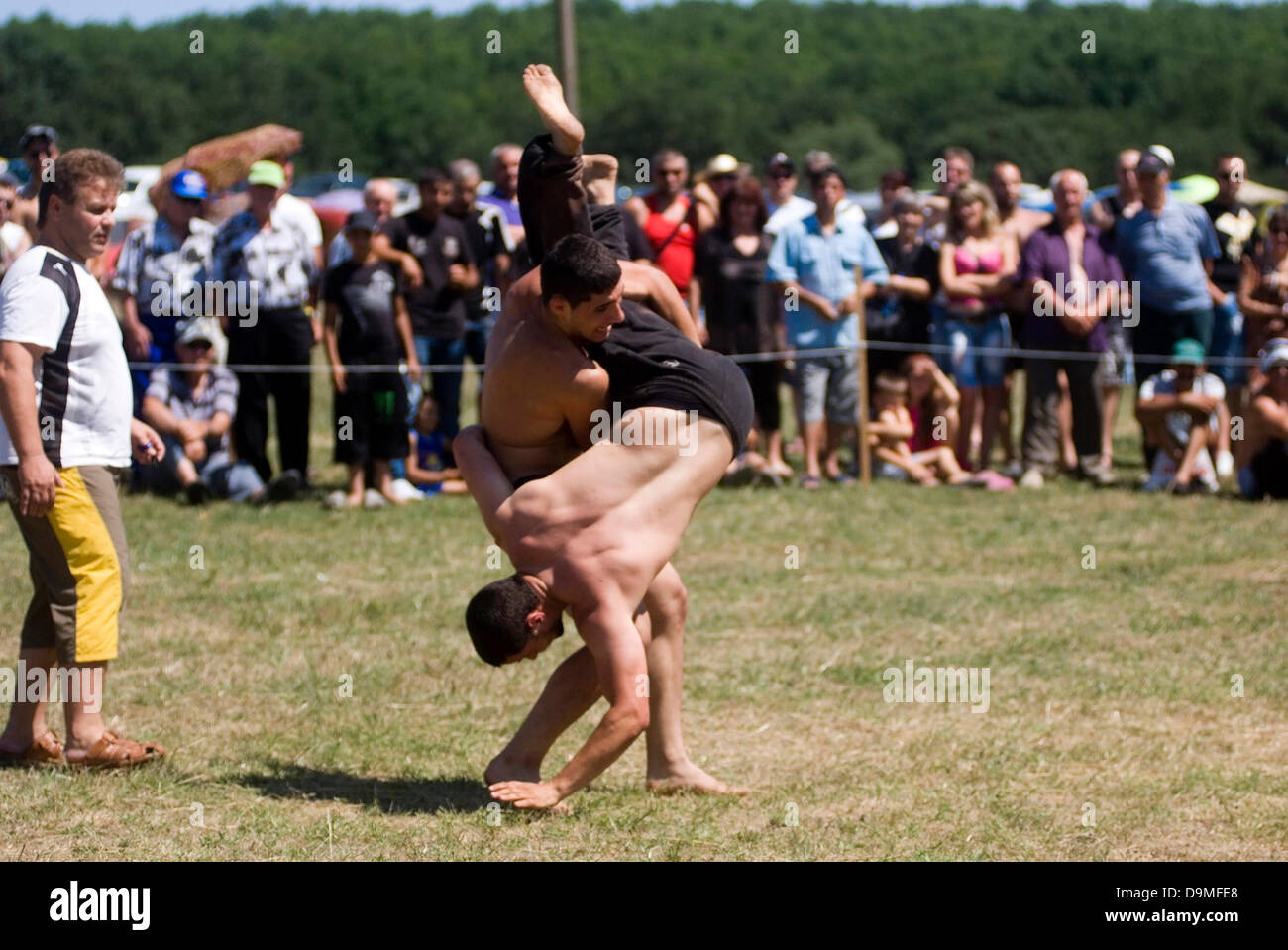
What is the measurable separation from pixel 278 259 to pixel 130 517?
1836 mm

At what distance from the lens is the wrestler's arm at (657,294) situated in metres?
5.61

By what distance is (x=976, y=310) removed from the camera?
11.8 m

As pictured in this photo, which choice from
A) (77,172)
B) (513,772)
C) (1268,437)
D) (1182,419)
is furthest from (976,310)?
(77,172)

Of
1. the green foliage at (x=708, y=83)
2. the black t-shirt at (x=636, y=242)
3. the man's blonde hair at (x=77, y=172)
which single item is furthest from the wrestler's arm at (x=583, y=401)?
the green foliage at (x=708, y=83)

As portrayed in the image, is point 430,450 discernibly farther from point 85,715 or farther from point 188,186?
point 85,715

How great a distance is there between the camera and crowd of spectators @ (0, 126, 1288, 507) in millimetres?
11031

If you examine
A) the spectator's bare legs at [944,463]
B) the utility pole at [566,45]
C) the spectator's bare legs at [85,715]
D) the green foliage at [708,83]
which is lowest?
the spectator's bare legs at [944,463]

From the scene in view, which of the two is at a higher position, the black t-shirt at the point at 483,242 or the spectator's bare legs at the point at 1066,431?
the black t-shirt at the point at 483,242

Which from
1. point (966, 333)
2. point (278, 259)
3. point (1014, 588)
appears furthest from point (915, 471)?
point (278, 259)

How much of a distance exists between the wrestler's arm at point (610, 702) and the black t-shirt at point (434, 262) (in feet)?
21.8

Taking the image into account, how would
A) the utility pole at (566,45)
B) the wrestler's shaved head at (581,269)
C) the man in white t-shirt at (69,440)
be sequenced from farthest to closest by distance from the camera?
the utility pole at (566,45) < the man in white t-shirt at (69,440) < the wrestler's shaved head at (581,269)

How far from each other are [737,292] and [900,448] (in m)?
1.54

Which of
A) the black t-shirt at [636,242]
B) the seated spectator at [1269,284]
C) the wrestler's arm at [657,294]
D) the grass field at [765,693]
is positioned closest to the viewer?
the grass field at [765,693]

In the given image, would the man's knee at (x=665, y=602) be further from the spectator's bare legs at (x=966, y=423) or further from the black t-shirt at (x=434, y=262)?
the spectator's bare legs at (x=966, y=423)
